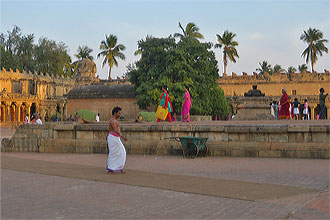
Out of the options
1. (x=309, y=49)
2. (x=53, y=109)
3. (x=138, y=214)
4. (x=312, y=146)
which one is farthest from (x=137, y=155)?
(x=309, y=49)

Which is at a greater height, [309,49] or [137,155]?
[309,49]

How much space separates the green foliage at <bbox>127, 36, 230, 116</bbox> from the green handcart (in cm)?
1787

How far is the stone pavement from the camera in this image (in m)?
4.52

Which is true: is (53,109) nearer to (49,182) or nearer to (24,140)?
(24,140)

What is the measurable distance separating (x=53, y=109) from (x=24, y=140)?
39244 mm

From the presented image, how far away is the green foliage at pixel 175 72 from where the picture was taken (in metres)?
28.6

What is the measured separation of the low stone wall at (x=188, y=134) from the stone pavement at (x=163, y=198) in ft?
3.71

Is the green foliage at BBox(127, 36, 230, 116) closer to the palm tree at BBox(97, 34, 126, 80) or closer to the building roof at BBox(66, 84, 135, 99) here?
the building roof at BBox(66, 84, 135, 99)

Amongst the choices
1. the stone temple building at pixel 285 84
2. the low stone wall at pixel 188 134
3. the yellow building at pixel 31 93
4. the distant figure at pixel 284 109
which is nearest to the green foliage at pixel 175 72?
the distant figure at pixel 284 109

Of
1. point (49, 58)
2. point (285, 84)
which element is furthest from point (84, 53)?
point (285, 84)

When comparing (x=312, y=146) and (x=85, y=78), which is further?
(x=85, y=78)

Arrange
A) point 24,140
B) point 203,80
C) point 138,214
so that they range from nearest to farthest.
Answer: point 138,214
point 24,140
point 203,80

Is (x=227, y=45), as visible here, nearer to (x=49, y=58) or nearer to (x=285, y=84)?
(x=285, y=84)

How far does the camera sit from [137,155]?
37.4 ft
